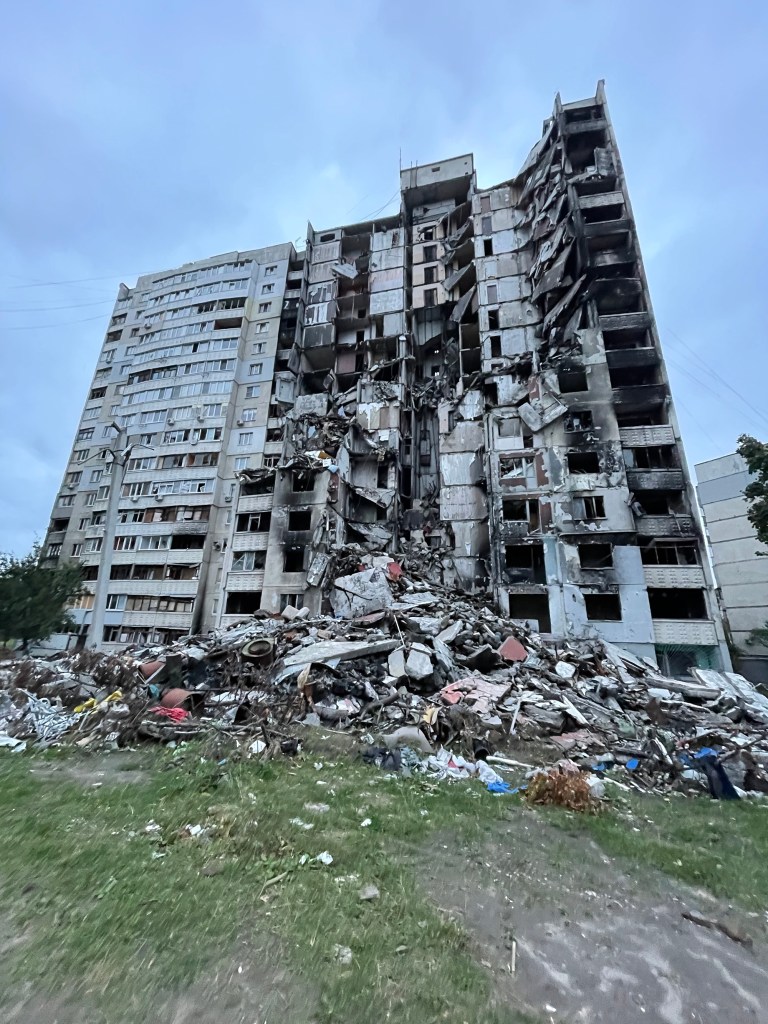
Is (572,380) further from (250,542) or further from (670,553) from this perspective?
(250,542)

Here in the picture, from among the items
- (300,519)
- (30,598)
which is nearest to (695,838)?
(300,519)

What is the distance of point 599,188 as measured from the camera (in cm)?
3155

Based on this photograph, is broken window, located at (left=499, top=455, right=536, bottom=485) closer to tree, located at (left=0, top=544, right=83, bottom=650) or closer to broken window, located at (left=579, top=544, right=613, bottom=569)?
broken window, located at (left=579, top=544, right=613, bottom=569)

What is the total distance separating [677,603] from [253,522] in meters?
26.2

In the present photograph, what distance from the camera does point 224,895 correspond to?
3.82 m

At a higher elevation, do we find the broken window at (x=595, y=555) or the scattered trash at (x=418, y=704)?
the broken window at (x=595, y=555)

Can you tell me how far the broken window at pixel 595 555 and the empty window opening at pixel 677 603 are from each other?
2.59 meters

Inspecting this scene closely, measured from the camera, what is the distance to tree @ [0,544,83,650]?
2344 centimetres

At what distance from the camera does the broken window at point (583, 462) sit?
25.9 m

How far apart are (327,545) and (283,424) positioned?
47.4ft

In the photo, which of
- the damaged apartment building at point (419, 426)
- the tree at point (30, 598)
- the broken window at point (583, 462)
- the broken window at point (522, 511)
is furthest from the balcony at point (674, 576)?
the tree at point (30, 598)

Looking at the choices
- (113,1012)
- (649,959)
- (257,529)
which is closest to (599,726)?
(649,959)

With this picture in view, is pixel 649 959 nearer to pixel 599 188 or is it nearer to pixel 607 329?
pixel 607 329

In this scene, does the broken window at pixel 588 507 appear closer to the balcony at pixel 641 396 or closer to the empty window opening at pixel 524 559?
the empty window opening at pixel 524 559
